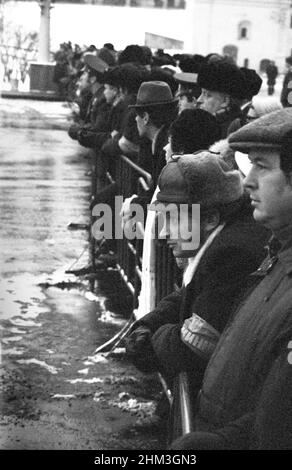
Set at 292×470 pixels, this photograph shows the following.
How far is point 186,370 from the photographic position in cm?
433

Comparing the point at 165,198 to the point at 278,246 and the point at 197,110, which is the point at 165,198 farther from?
the point at 197,110

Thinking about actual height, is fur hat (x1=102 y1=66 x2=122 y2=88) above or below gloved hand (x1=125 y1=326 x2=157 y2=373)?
below

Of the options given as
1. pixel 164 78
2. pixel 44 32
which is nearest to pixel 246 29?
pixel 44 32

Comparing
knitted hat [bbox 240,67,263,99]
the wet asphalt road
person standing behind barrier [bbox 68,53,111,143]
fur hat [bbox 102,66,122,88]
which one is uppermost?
knitted hat [bbox 240,67,263,99]

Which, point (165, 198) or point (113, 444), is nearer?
point (165, 198)

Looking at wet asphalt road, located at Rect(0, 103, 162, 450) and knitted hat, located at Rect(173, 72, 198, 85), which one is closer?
wet asphalt road, located at Rect(0, 103, 162, 450)

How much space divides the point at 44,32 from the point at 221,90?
35973 mm

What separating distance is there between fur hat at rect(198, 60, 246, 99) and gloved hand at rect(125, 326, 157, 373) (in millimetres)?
3998

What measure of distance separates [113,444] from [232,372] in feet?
9.37

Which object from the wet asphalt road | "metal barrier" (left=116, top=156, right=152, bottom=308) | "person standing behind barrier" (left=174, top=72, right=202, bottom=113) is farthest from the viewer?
"person standing behind barrier" (left=174, top=72, right=202, bottom=113)

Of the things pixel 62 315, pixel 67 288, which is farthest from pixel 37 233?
pixel 62 315

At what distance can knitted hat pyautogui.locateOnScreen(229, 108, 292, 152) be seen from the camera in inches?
138

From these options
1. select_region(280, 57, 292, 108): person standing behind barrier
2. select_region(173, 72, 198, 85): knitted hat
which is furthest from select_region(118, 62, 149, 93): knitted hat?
select_region(280, 57, 292, 108): person standing behind barrier

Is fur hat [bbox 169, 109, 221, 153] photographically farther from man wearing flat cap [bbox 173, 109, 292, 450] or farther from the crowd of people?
man wearing flat cap [bbox 173, 109, 292, 450]
